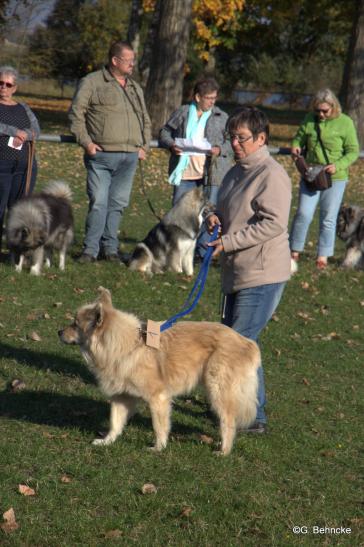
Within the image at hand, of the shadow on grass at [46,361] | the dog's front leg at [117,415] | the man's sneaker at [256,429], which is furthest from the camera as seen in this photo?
the shadow on grass at [46,361]

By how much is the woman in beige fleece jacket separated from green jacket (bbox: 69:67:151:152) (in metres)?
4.51

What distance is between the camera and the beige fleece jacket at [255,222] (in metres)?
5.44

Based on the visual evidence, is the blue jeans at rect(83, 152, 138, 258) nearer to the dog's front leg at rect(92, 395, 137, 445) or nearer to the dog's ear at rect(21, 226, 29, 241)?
the dog's ear at rect(21, 226, 29, 241)

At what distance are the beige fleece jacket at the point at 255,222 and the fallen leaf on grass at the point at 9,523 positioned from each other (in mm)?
2260

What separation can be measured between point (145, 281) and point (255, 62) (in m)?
48.7

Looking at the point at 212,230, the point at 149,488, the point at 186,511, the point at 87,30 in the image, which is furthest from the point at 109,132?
the point at 87,30

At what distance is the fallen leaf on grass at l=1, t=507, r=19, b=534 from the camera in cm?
427

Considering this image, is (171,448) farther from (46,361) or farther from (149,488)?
(46,361)

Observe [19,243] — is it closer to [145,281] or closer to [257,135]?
[145,281]

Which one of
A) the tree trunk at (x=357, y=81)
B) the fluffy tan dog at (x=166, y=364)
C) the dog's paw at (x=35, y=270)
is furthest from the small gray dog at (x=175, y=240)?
the tree trunk at (x=357, y=81)

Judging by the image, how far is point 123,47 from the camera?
9.74 metres

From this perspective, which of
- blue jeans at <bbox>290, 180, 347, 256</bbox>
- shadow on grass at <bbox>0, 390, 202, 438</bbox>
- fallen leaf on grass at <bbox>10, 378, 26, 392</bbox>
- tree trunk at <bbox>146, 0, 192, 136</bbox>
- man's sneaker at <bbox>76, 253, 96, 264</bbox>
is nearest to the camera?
shadow on grass at <bbox>0, 390, 202, 438</bbox>

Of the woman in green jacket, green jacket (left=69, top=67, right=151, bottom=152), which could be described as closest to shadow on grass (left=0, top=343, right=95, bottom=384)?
green jacket (left=69, top=67, right=151, bottom=152)

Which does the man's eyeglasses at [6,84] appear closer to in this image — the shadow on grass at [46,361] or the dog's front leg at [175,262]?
the dog's front leg at [175,262]
